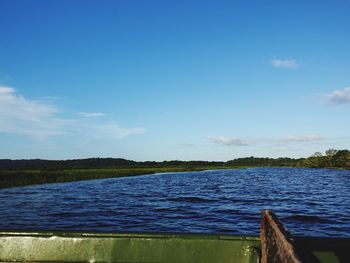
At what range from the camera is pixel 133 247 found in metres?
4.76

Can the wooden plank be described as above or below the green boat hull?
above

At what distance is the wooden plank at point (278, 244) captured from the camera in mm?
2475

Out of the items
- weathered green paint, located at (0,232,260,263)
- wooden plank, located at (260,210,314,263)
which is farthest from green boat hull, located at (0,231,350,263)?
wooden plank, located at (260,210,314,263)

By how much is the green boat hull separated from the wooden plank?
131 cm

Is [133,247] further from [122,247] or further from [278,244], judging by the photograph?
[278,244]

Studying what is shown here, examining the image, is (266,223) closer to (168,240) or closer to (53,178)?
(168,240)

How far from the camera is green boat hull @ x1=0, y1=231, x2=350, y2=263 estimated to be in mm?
4625

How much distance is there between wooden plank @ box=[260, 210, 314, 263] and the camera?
2.47 meters

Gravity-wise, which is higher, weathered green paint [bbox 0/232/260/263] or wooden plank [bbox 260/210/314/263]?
wooden plank [bbox 260/210/314/263]

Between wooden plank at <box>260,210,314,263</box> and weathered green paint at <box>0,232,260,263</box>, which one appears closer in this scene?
wooden plank at <box>260,210,314,263</box>

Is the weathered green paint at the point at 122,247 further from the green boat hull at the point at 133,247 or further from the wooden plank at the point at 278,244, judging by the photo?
the wooden plank at the point at 278,244

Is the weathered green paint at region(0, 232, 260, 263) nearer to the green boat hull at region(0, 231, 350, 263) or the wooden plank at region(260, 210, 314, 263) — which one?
the green boat hull at region(0, 231, 350, 263)

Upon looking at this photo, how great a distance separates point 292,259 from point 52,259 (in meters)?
3.64

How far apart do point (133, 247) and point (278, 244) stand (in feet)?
8.19
